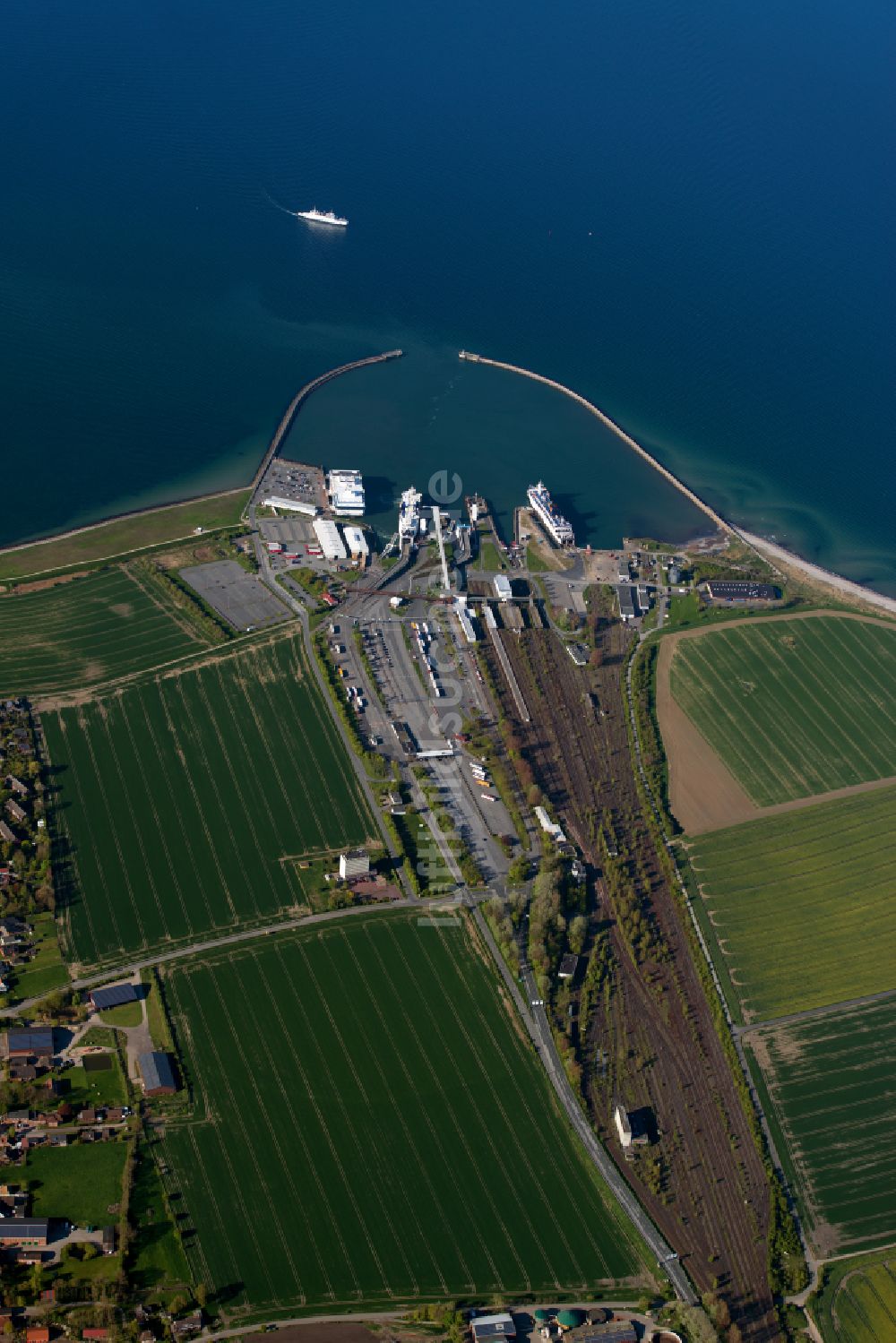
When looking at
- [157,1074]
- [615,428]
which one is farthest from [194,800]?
[615,428]

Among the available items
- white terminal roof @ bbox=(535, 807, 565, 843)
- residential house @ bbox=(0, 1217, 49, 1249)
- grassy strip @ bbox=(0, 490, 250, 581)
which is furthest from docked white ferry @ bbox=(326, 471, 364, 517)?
residential house @ bbox=(0, 1217, 49, 1249)

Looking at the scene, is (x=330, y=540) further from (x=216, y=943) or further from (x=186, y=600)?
(x=216, y=943)

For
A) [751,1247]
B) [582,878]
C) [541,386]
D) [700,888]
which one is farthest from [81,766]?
[541,386]

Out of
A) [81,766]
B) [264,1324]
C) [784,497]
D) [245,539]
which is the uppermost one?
[784,497]

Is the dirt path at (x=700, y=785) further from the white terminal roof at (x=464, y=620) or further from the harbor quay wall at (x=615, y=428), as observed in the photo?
the harbor quay wall at (x=615, y=428)

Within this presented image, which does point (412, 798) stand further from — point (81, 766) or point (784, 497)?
point (784, 497)

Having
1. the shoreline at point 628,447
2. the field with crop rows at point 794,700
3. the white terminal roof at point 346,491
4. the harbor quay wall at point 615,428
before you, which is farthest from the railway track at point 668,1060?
the harbor quay wall at point 615,428

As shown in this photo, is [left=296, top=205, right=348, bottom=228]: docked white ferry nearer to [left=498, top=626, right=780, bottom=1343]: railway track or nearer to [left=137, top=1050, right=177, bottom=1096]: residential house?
[left=498, top=626, right=780, bottom=1343]: railway track
